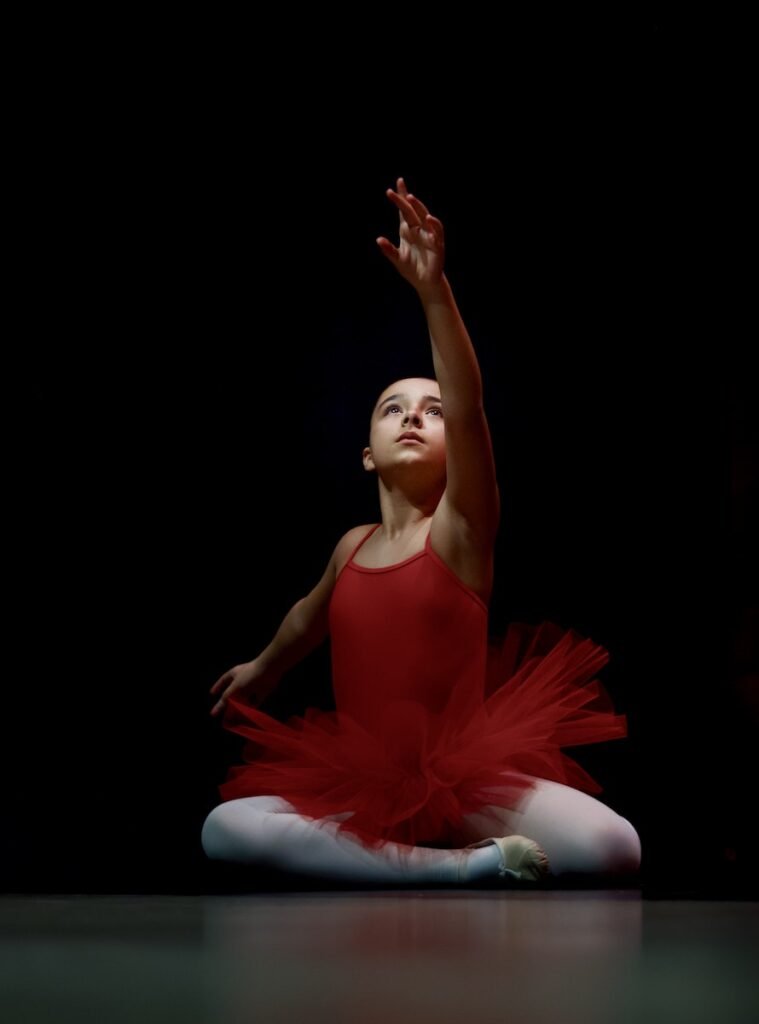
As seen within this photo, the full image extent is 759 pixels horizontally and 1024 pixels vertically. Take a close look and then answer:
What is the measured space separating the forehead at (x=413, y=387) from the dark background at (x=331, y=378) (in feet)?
0.65

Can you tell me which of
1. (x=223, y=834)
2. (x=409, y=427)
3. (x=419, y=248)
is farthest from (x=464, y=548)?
(x=223, y=834)

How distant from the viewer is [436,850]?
64.5 inches

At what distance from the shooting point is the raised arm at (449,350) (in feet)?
5.90

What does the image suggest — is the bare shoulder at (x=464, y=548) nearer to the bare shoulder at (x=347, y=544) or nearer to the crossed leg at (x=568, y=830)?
the bare shoulder at (x=347, y=544)

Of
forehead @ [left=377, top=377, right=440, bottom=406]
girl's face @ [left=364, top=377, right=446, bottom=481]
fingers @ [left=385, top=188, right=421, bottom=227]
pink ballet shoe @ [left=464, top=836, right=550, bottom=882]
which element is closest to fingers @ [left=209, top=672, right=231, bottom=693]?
girl's face @ [left=364, top=377, right=446, bottom=481]

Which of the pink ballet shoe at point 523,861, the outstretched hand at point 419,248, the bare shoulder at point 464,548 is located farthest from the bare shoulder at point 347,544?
the pink ballet shoe at point 523,861

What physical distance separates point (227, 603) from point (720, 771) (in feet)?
3.19

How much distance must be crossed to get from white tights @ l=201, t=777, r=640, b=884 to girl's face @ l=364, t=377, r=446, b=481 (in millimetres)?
611

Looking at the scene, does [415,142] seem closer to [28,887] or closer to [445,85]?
[445,85]

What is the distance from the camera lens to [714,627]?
201 centimetres

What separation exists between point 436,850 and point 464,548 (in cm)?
50

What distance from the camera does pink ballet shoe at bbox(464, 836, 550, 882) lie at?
157 centimetres

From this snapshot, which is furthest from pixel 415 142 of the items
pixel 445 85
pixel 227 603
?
pixel 227 603

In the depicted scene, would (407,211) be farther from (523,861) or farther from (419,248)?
(523,861)
